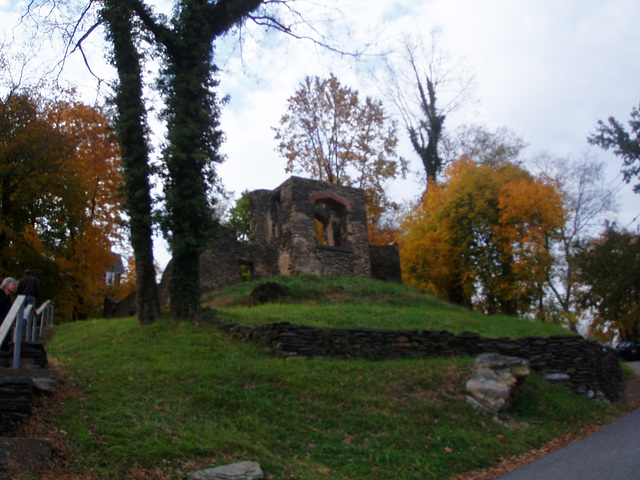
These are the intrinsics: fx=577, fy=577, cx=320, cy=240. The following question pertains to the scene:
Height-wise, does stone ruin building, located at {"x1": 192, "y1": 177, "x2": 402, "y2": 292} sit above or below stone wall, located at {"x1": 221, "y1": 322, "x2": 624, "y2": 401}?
above

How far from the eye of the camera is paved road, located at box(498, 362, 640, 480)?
6.66 meters

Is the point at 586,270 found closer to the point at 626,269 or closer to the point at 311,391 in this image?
the point at 626,269

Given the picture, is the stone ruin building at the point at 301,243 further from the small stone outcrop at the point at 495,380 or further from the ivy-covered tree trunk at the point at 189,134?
the small stone outcrop at the point at 495,380

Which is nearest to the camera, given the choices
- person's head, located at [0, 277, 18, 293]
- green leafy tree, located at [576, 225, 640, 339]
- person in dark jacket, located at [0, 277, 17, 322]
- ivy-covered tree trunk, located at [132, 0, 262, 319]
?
person in dark jacket, located at [0, 277, 17, 322]

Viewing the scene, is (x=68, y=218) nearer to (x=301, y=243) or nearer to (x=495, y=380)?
(x=301, y=243)

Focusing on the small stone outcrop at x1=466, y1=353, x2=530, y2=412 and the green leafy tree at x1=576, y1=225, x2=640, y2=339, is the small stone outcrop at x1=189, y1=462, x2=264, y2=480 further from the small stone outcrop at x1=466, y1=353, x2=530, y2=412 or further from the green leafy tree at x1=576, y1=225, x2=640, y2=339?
the green leafy tree at x1=576, y1=225, x2=640, y2=339

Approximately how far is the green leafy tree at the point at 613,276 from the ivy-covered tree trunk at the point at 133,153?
45.1 feet

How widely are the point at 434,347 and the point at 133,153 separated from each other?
8.31 metres

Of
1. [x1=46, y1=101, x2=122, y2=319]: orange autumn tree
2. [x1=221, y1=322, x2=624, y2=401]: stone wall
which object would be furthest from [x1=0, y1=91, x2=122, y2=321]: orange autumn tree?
[x1=221, y1=322, x2=624, y2=401]: stone wall

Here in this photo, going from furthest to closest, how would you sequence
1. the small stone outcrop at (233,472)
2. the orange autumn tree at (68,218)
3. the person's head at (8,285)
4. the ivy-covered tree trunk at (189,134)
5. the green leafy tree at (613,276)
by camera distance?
the orange autumn tree at (68,218), the green leafy tree at (613,276), the ivy-covered tree trunk at (189,134), the person's head at (8,285), the small stone outcrop at (233,472)

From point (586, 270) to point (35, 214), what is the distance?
20.6 m

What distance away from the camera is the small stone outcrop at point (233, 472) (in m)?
6.07

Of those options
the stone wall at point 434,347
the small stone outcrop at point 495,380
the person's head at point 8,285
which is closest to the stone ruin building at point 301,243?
the stone wall at point 434,347

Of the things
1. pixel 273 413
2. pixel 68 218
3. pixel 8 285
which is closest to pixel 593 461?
pixel 273 413
